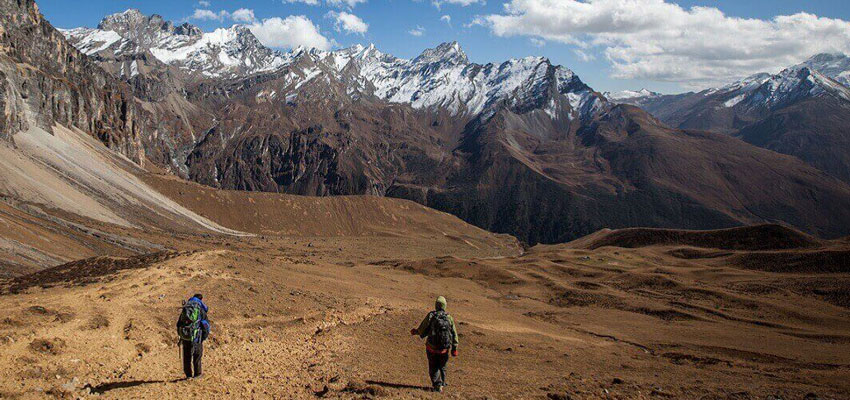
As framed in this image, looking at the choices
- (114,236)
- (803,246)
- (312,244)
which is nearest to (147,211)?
(312,244)

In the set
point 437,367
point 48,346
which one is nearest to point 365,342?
point 437,367

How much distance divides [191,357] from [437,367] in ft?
18.3

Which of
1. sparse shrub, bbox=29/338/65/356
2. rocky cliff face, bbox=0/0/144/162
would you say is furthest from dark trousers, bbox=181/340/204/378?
rocky cliff face, bbox=0/0/144/162

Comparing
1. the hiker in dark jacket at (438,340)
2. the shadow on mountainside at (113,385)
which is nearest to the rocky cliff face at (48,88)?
the shadow on mountainside at (113,385)

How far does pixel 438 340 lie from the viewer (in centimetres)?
1149

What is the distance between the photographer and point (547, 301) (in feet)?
122

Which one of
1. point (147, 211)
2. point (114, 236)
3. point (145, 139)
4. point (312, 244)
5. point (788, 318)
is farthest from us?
point (145, 139)

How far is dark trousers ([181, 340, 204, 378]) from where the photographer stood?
11258mm

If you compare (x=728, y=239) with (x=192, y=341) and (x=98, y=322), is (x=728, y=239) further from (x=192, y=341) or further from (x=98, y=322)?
(x=98, y=322)

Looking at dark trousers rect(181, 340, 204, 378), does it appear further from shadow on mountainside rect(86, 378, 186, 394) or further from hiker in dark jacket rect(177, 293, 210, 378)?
shadow on mountainside rect(86, 378, 186, 394)

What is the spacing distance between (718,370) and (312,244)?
218 feet

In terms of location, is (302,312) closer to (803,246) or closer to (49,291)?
(49,291)

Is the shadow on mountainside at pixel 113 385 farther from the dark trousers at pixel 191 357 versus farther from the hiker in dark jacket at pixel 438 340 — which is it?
the hiker in dark jacket at pixel 438 340

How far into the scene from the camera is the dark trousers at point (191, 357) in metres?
11.3
